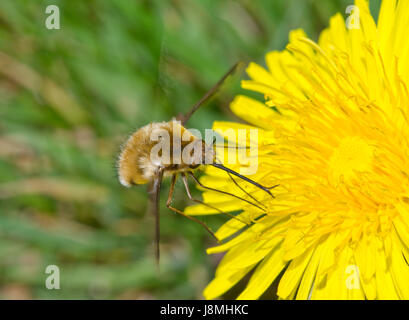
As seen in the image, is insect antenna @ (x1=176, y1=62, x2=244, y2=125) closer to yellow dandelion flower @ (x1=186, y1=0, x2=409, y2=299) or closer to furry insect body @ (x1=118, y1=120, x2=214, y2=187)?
furry insect body @ (x1=118, y1=120, x2=214, y2=187)

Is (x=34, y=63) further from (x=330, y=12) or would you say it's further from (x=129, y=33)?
(x=330, y=12)

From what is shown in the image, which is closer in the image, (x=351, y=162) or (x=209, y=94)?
(x=351, y=162)

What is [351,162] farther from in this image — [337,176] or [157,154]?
[157,154]

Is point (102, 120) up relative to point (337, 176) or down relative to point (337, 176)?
up

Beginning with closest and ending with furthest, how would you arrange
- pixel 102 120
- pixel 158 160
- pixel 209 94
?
pixel 158 160 → pixel 209 94 → pixel 102 120

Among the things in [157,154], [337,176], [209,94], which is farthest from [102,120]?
[337,176]

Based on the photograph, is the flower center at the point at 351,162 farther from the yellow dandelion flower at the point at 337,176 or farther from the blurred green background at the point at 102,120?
the blurred green background at the point at 102,120
